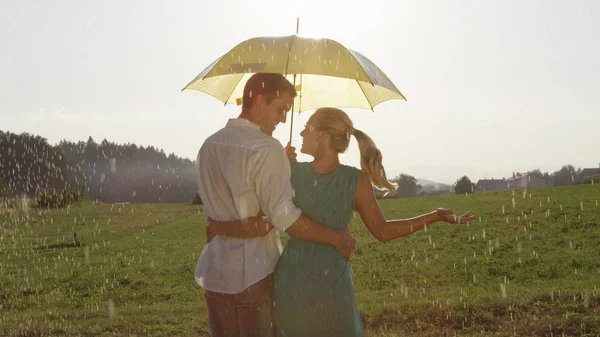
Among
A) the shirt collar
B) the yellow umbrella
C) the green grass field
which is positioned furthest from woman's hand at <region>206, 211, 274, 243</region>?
the green grass field

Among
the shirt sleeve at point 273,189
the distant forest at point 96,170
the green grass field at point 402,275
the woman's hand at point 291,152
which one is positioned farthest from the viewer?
the distant forest at point 96,170

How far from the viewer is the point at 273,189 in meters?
3.98

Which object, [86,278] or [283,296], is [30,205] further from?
[283,296]

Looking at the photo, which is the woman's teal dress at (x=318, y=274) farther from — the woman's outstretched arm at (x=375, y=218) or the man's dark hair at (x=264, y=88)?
the man's dark hair at (x=264, y=88)

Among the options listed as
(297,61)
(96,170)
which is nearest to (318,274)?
(297,61)

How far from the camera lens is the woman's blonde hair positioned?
4348 millimetres

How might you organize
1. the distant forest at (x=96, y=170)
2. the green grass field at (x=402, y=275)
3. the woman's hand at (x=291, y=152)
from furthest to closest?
the distant forest at (x=96, y=170), the green grass field at (x=402, y=275), the woman's hand at (x=291, y=152)

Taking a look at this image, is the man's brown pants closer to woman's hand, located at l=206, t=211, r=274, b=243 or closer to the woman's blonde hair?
woman's hand, located at l=206, t=211, r=274, b=243

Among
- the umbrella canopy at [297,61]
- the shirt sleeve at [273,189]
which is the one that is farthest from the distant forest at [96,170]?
the shirt sleeve at [273,189]

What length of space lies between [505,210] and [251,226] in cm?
2801

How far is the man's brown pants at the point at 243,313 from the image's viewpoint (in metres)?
4.03

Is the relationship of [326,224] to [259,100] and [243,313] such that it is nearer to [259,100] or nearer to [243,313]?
[243,313]

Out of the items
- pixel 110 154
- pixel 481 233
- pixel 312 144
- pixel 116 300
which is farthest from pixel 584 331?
pixel 110 154

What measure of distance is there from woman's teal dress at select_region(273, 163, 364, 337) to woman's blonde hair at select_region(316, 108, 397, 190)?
0.13 m
